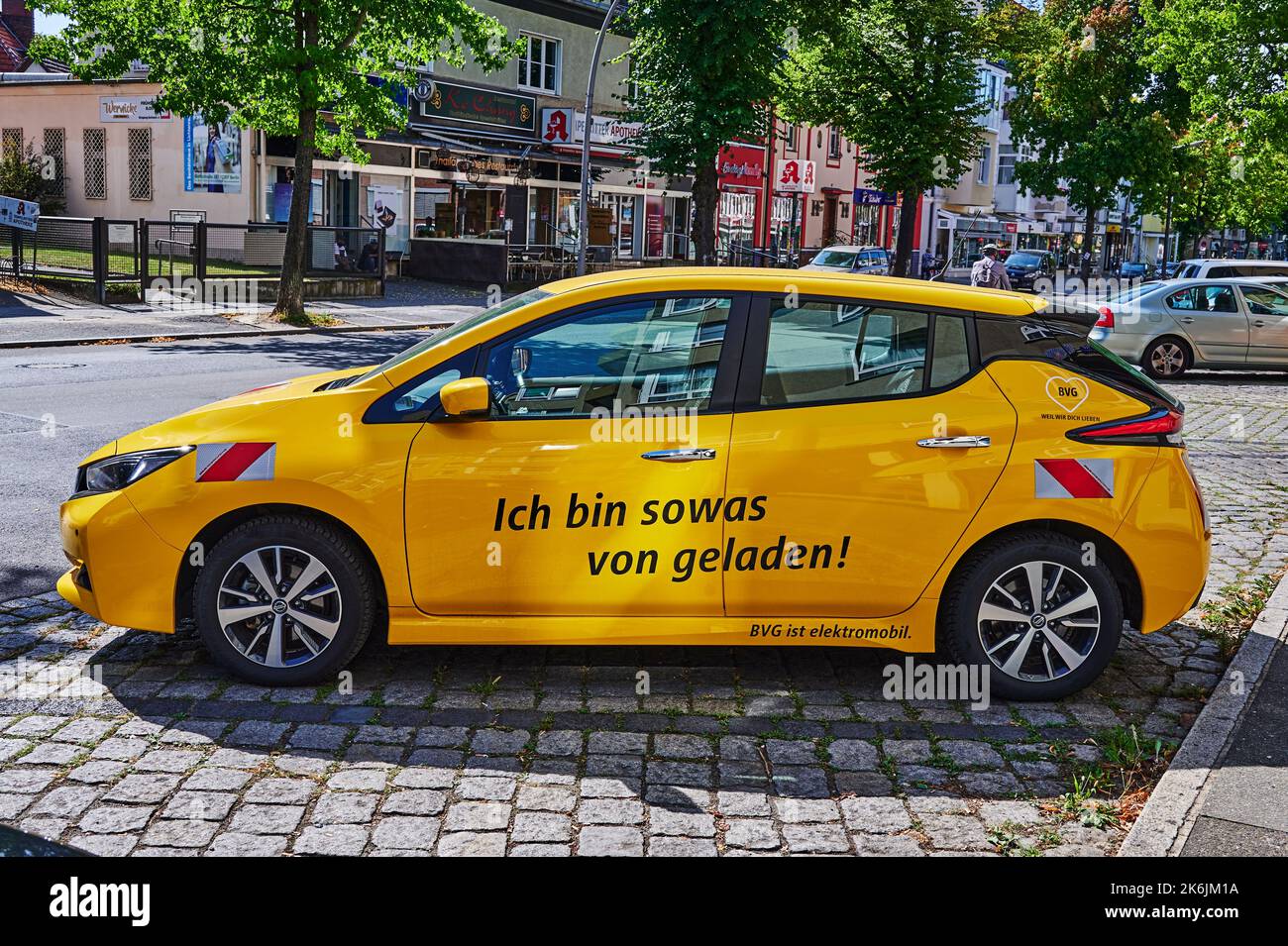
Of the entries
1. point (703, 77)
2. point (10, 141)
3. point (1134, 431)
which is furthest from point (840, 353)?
point (10, 141)

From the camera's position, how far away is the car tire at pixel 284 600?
201 inches

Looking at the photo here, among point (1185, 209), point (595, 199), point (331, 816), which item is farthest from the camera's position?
point (1185, 209)

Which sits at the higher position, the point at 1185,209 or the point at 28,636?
the point at 1185,209

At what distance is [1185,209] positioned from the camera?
50969mm

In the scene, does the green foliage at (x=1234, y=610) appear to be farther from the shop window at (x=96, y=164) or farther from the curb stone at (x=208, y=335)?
the shop window at (x=96, y=164)

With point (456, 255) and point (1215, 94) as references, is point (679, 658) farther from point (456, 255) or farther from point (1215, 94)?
point (456, 255)

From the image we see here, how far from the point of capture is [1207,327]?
19156 mm

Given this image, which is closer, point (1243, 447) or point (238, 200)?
point (1243, 447)

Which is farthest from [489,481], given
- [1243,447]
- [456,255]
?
[456,255]

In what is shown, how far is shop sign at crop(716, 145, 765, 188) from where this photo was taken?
5159 centimetres

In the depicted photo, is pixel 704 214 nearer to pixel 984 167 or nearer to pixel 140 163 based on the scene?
pixel 140 163

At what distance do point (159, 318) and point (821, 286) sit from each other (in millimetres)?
19467

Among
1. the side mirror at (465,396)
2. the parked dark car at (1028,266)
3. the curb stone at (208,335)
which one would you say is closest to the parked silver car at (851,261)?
the parked dark car at (1028,266)

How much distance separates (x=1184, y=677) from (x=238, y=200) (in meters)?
30.5
